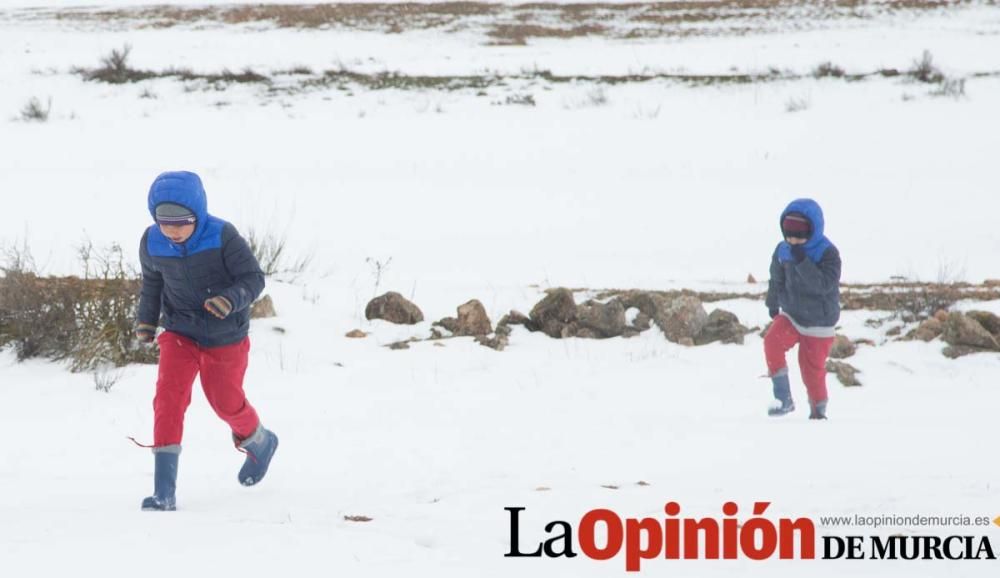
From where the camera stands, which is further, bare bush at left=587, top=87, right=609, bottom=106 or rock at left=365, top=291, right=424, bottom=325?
bare bush at left=587, top=87, right=609, bottom=106

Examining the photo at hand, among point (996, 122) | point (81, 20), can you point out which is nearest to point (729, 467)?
point (996, 122)

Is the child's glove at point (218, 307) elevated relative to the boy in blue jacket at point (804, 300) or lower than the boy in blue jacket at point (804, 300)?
elevated

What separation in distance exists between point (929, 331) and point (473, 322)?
3388 millimetres

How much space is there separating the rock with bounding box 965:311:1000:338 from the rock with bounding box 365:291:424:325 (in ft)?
13.8

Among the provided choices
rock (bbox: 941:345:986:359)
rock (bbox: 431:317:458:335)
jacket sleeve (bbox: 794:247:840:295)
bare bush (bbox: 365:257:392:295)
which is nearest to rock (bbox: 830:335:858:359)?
rock (bbox: 941:345:986:359)

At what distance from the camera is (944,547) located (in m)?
3.54

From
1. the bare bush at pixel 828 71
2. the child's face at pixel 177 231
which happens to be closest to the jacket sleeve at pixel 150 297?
the child's face at pixel 177 231

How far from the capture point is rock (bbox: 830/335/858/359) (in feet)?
24.5

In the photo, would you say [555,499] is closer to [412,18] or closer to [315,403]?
[315,403]

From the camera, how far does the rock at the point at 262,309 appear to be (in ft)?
26.9

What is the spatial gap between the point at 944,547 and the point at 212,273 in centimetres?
304

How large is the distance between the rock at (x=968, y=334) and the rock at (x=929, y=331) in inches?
6.3

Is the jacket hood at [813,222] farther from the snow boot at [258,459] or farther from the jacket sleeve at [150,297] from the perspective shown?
the jacket sleeve at [150,297]

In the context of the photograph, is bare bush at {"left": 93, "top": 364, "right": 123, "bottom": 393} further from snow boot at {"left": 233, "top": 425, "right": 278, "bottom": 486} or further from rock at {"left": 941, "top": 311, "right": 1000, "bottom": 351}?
rock at {"left": 941, "top": 311, "right": 1000, "bottom": 351}
